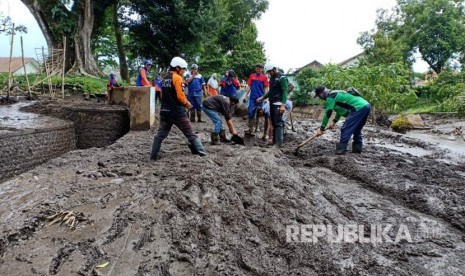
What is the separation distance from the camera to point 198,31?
55.3 ft

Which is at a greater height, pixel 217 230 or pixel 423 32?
pixel 423 32

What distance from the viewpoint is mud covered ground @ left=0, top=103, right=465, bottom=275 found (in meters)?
2.56

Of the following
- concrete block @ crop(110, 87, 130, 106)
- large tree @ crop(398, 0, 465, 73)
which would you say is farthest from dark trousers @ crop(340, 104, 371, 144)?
large tree @ crop(398, 0, 465, 73)

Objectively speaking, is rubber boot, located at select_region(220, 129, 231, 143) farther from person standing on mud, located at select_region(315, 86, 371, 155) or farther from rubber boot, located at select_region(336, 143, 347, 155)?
rubber boot, located at select_region(336, 143, 347, 155)

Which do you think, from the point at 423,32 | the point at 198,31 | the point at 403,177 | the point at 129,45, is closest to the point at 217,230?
the point at 403,177

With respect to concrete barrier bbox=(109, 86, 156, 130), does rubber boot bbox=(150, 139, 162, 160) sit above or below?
below

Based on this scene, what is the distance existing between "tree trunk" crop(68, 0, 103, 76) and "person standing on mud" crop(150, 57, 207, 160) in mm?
12597

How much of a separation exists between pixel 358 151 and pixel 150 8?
44.2 ft

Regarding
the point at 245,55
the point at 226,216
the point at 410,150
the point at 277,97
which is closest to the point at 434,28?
the point at 245,55

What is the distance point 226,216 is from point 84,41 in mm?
15891

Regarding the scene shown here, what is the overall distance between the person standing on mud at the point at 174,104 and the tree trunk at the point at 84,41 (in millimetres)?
12597

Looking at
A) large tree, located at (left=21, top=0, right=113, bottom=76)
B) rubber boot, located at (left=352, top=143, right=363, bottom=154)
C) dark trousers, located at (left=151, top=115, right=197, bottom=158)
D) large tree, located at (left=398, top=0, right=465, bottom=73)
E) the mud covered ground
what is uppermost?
large tree, located at (left=398, top=0, right=465, bottom=73)

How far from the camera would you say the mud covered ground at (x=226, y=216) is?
256cm

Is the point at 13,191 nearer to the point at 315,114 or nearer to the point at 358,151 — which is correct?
the point at 358,151
